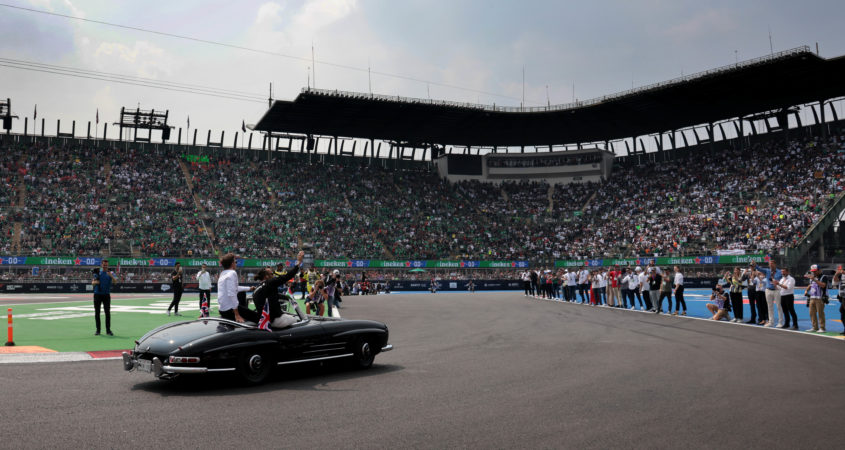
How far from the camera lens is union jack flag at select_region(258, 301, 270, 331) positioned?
26.8 ft

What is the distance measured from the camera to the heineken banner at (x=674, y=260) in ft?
133

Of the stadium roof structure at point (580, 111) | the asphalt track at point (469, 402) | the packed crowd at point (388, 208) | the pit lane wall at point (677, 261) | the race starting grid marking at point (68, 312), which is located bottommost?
the asphalt track at point (469, 402)

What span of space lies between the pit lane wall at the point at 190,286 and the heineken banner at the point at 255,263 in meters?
1.65

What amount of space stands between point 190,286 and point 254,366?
34.6 meters

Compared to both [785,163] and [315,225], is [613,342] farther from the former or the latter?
[785,163]

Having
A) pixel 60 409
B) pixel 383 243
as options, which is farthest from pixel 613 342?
pixel 383 243

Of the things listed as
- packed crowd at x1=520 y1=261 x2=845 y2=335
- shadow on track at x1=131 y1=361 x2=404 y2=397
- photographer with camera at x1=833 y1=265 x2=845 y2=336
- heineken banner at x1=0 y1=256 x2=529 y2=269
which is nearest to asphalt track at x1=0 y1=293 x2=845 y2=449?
shadow on track at x1=131 y1=361 x2=404 y2=397

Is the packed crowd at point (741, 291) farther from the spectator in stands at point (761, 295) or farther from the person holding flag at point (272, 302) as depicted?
the person holding flag at point (272, 302)

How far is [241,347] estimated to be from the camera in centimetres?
→ 764

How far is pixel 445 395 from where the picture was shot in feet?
23.6

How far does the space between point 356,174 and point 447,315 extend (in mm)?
41631

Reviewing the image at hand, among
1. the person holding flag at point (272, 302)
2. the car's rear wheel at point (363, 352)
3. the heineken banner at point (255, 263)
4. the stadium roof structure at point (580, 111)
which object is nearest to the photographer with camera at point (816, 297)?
the car's rear wheel at point (363, 352)

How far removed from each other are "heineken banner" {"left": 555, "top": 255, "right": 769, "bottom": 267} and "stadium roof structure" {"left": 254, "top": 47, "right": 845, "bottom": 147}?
1424 centimetres

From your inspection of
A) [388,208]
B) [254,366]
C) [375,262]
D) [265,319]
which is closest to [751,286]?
[265,319]
